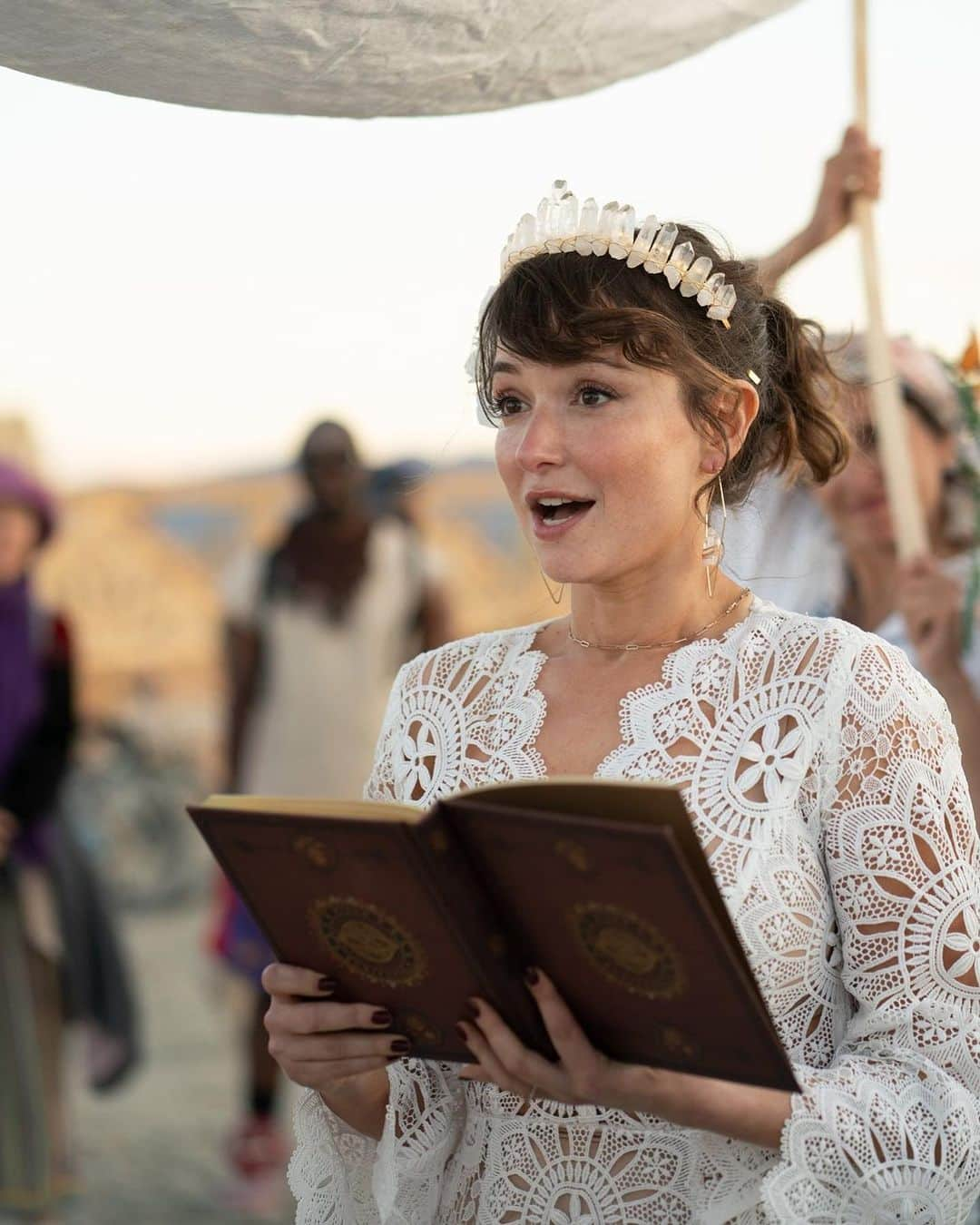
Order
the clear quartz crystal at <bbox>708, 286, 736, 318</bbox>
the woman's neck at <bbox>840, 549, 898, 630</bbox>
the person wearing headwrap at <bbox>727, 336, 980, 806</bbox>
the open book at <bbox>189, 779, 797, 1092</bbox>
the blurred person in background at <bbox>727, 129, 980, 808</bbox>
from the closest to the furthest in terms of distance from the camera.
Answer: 1. the open book at <bbox>189, 779, 797, 1092</bbox>
2. the clear quartz crystal at <bbox>708, 286, 736, 318</bbox>
3. the blurred person in background at <bbox>727, 129, 980, 808</bbox>
4. the person wearing headwrap at <bbox>727, 336, 980, 806</bbox>
5. the woman's neck at <bbox>840, 549, 898, 630</bbox>

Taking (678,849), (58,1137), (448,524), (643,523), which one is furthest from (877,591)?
(448,524)

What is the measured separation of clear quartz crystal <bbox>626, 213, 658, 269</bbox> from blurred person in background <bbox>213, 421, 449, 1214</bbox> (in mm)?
3239

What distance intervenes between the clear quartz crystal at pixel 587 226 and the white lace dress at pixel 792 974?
19.7 inches

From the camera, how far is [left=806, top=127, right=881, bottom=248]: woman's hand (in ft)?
9.19

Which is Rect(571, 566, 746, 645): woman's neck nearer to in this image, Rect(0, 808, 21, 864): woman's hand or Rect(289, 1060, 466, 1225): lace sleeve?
Rect(289, 1060, 466, 1225): lace sleeve

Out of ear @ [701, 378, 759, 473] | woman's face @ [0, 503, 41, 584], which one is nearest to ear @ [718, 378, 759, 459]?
ear @ [701, 378, 759, 473]

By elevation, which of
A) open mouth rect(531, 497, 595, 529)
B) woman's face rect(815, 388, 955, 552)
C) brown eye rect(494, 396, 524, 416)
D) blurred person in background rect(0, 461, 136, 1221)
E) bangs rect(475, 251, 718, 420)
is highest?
bangs rect(475, 251, 718, 420)

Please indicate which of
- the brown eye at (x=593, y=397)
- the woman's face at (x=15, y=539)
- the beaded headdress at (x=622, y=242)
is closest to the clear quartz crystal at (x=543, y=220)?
the beaded headdress at (x=622, y=242)

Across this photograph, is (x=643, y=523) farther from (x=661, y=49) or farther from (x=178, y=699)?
(x=178, y=699)

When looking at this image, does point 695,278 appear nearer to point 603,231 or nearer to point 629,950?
point 603,231

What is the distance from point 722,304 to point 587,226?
194 millimetres

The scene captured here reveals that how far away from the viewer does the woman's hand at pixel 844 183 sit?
280cm

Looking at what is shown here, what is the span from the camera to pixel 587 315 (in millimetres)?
2047

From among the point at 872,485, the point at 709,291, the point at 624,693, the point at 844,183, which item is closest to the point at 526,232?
the point at 709,291
